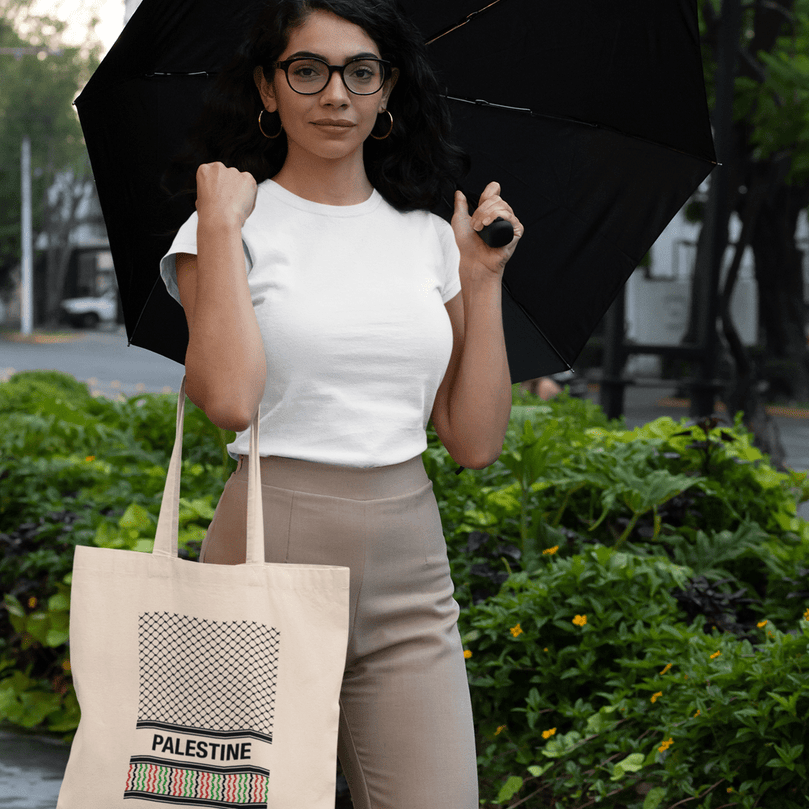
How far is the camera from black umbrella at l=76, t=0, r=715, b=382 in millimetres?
2344

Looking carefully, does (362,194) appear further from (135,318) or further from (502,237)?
(135,318)

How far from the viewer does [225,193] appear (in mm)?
1851

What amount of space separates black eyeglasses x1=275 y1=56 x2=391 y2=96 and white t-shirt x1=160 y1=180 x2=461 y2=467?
7.7 inches

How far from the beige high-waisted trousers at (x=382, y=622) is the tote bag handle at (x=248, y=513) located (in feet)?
0.33

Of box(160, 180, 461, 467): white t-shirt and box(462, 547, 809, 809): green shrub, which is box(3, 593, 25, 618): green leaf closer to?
box(462, 547, 809, 809): green shrub

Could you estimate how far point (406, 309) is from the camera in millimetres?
1919

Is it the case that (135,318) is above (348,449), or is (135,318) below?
above

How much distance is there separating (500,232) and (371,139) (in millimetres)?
334

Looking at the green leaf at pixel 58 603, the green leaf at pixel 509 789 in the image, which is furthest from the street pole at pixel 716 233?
the green leaf at pixel 58 603

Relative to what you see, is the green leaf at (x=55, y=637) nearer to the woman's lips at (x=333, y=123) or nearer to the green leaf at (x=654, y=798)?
the green leaf at (x=654, y=798)

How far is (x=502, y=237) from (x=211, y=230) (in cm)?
56

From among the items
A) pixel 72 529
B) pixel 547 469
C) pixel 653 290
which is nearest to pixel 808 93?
pixel 653 290

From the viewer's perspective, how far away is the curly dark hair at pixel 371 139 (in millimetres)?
1957

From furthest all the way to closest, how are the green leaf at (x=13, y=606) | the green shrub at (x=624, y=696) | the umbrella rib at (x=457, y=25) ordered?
the green leaf at (x=13, y=606), the green shrub at (x=624, y=696), the umbrella rib at (x=457, y=25)
